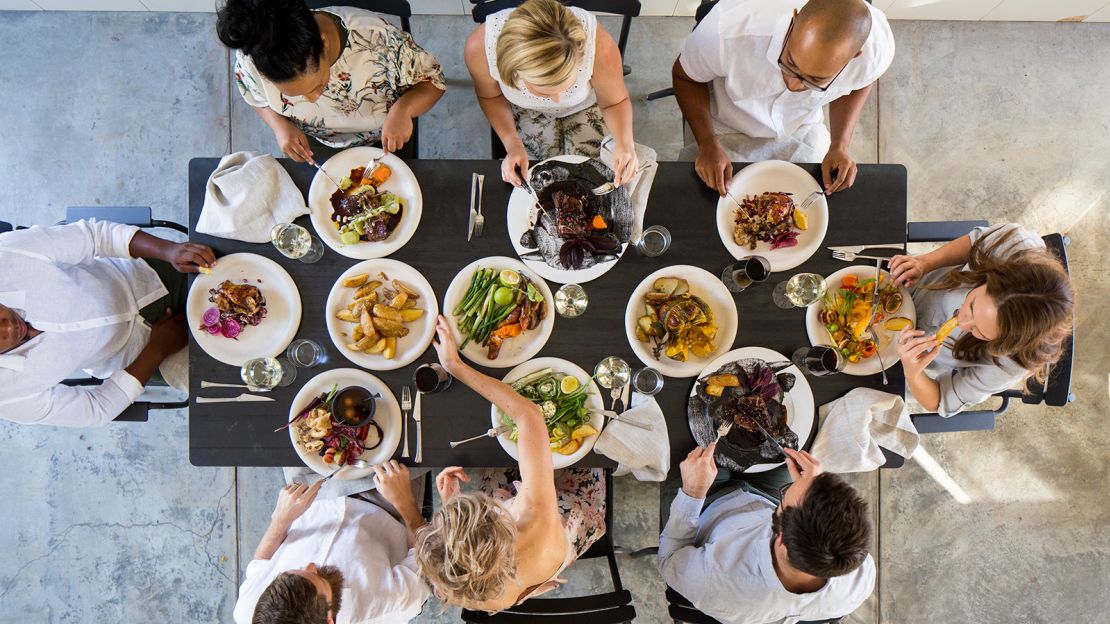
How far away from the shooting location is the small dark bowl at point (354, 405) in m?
2.06

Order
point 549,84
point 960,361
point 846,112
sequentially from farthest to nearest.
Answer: point 846,112 < point 960,361 < point 549,84

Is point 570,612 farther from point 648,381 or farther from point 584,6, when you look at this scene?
point 584,6

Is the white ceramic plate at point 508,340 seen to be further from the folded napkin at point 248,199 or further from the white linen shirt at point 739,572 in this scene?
the white linen shirt at point 739,572

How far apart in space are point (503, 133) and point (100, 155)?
8.64 feet

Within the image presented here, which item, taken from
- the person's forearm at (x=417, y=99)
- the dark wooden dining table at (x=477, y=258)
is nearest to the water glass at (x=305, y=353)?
the dark wooden dining table at (x=477, y=258)

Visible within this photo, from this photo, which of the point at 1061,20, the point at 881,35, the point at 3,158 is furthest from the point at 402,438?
the point at 1061,20

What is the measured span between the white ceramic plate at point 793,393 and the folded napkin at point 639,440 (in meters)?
0.17

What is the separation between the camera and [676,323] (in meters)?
2.09

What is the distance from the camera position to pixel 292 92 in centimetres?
196

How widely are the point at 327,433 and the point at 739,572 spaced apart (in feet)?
5.21

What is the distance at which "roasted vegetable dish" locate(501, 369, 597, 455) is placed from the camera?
6.88 feet

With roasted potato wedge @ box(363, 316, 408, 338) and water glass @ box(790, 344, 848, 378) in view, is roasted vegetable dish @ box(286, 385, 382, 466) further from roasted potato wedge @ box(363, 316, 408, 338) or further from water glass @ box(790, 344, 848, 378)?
water glass @ box(790, 344, 848, 378)

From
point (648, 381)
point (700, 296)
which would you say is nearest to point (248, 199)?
point (648, 381)

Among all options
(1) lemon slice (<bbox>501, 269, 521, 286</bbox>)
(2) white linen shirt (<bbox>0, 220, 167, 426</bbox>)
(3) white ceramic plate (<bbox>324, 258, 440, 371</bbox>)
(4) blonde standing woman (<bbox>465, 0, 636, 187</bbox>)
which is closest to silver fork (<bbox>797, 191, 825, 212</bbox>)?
(4) blonde standing woman (<bbox>465, 0, 636, 187</bbox>)
